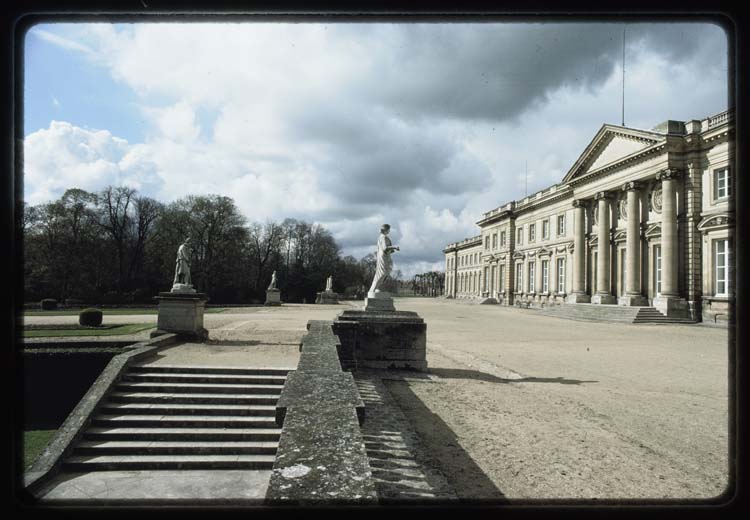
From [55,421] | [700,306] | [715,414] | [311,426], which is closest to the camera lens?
[311,426]

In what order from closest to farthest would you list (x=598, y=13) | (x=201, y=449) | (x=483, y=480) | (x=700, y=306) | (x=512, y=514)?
(x=512, y=514), (x=598, y=13), (x=483, y=480), (x=201, y=449), (x=700, y=306)

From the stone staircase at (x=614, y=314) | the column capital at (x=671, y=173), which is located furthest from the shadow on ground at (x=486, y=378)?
the column capital at (x=671, y=173)

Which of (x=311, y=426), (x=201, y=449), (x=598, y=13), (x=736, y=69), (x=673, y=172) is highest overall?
(x=673, y=172)

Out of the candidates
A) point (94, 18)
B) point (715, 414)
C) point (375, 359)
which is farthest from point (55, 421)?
point (715, 414)

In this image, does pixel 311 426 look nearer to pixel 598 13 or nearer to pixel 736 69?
pixel 598 13

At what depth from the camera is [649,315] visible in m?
Result: 27.7

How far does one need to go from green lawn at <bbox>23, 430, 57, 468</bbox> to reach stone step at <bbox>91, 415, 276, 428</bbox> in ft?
2.99

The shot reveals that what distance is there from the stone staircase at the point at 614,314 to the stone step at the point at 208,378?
26070 millimetres

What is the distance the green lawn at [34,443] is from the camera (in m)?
6.91

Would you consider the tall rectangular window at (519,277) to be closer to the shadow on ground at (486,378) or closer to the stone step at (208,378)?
the shadow on ground at (486,378)

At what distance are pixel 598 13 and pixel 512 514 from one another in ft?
6.96

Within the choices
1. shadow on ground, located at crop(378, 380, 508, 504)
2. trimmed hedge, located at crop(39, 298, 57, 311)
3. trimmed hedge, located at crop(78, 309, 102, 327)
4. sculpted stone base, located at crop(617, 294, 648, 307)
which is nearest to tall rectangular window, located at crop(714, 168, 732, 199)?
sculpted stone base, located at crop(617, 294, 648, 307)

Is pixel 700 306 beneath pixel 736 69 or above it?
beneath

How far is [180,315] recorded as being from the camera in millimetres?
13406
